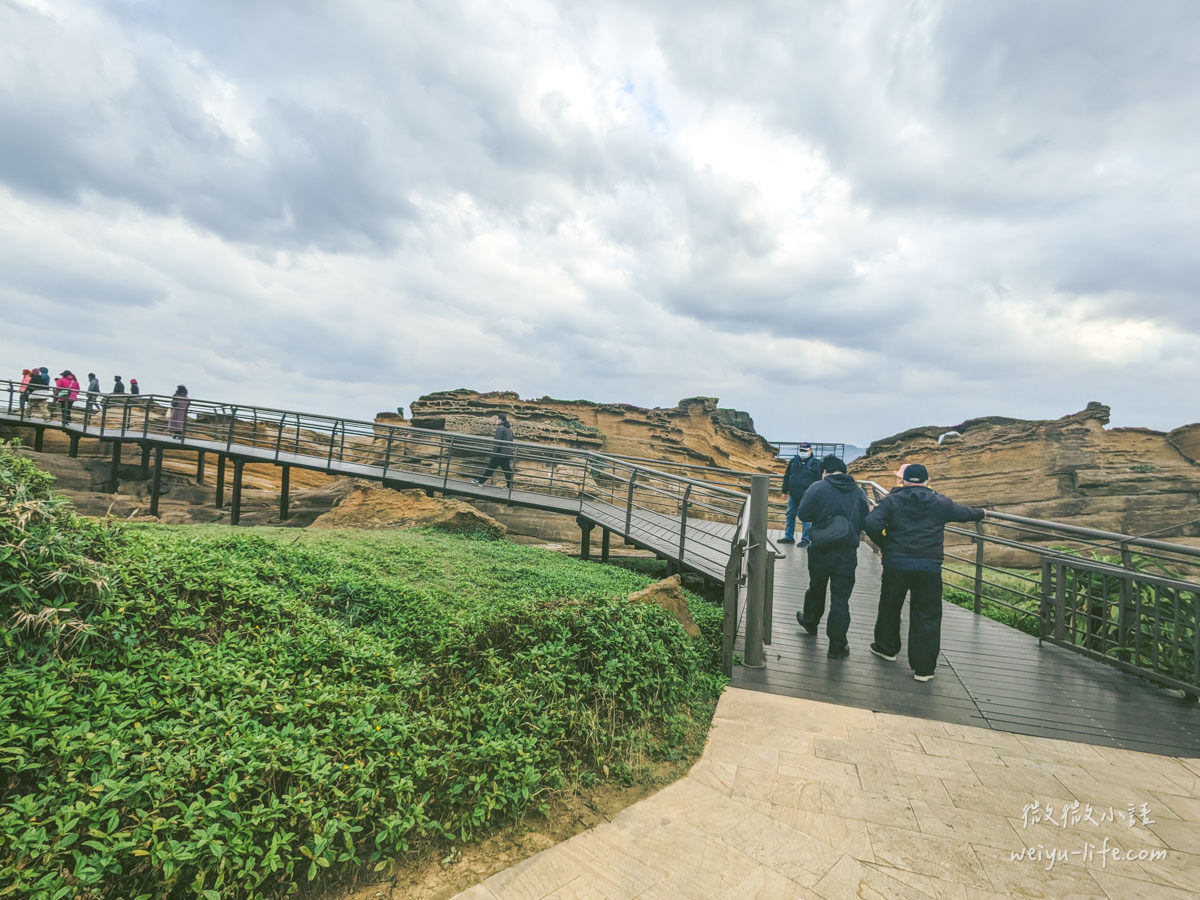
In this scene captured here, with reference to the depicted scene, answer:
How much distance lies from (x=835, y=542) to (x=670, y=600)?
151cm

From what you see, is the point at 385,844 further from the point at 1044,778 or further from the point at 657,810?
the point at 1044,778

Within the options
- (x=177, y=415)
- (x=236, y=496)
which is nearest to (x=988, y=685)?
(x=236, y=496)

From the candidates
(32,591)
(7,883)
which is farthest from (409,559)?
(7,883)

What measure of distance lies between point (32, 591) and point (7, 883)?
1472 millimetres

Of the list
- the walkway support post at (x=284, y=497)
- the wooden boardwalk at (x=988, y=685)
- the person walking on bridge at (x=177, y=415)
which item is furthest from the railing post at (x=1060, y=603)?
the person walking on bridge at (x=177, y=415)

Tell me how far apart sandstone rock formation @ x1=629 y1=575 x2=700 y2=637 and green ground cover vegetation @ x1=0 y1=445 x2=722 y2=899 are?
0.90ft

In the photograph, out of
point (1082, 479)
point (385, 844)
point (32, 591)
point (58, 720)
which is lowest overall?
point (385, 844)

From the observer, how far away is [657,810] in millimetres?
2492

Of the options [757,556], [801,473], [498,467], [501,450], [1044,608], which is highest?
[501,450]

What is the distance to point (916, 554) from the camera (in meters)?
4.41

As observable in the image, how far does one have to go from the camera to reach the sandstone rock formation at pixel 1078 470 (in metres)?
20.2

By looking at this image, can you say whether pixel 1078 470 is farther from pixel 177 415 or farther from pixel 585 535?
pixel 177 415

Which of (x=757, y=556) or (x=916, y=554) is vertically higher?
(x=916, y=554)

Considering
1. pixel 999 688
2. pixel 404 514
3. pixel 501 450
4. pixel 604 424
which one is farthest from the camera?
pixel 604 424
